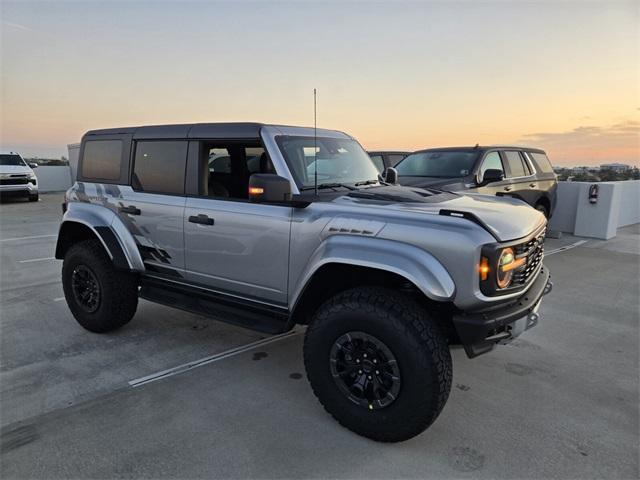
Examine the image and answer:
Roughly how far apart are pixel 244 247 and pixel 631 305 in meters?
4.62

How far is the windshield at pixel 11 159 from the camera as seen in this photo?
16.0 metres

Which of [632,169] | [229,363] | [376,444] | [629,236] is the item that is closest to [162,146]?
[229,363]

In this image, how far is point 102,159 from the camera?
427 cm

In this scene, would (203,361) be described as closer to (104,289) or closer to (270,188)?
(104,289)

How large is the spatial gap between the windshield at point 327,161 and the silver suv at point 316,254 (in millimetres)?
14

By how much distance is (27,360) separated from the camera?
3703 mm

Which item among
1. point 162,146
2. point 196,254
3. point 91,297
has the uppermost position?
point 162,146

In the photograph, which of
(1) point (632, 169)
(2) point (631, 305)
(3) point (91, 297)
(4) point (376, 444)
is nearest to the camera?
(4) point (376, 444)

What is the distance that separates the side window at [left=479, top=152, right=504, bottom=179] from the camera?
23.8 ft

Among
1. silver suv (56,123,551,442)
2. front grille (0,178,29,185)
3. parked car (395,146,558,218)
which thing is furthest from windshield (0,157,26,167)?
parked car (395,146,558,218)

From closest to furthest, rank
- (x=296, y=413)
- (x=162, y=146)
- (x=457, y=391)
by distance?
1. (x=296, y=413)
2. (x=457, y=391)
3. (x=162, y=146)

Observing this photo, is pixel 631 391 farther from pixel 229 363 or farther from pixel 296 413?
pixel 229 363

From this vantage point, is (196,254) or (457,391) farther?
(196,254)

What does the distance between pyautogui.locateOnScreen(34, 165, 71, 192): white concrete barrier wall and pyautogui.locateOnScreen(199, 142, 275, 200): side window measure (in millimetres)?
23340
